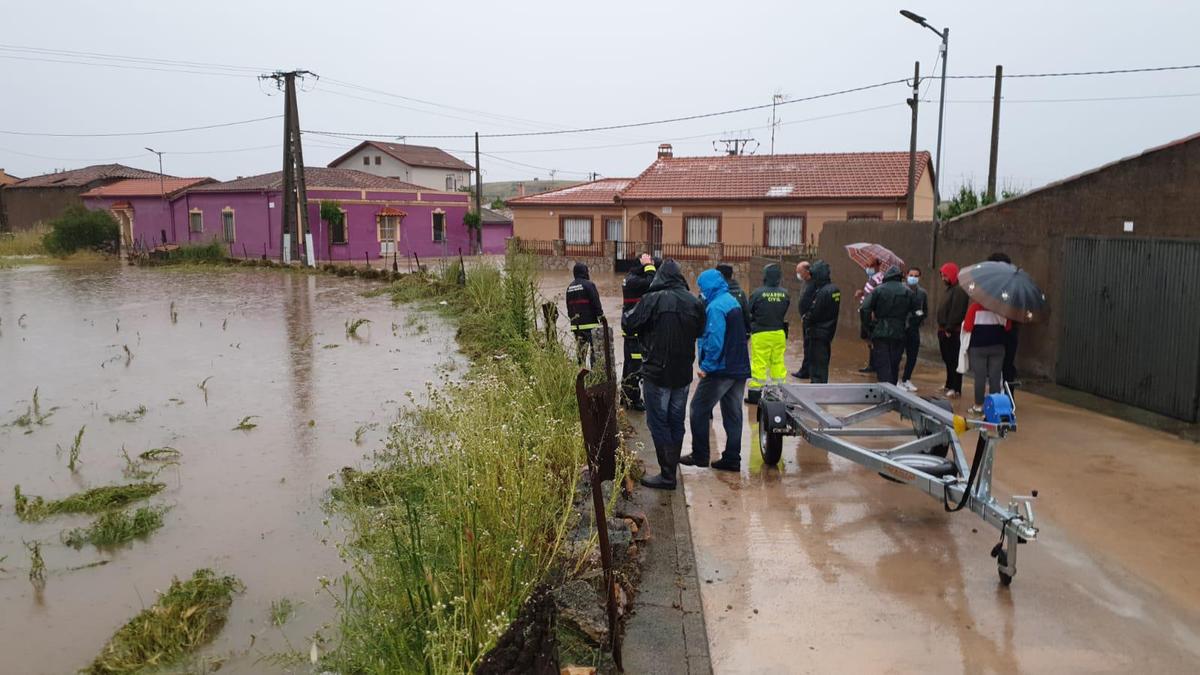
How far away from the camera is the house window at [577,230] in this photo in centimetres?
3803

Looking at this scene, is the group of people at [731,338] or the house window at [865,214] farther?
the house window at [865,214]

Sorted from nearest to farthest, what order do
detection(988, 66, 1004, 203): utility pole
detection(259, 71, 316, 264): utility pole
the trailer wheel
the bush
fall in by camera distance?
1. the trailer wheel
2. detection(988, 66, 1004, 203): utility pole
3. detection(259, 71, 316, 264): utility pole
4. the bush

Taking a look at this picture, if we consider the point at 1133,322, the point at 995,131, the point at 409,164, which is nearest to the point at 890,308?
the point at 1133,322

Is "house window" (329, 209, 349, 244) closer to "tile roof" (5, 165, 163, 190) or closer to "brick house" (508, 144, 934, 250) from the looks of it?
"brick house" (508, 144, 934, 250)

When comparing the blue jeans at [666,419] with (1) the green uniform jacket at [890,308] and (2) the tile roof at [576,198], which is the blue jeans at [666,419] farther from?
(2) the tile roof at [576,198]

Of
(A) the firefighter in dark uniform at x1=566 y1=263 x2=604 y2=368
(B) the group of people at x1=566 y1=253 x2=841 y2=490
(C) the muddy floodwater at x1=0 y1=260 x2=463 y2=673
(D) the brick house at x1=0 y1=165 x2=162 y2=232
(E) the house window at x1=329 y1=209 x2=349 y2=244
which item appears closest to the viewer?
(C) the muddy floodwater at x1=0 y1=260 x2=463 y2=673

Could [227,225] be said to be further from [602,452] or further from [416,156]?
[602,452]

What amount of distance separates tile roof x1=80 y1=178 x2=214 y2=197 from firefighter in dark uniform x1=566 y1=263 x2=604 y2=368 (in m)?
39.1

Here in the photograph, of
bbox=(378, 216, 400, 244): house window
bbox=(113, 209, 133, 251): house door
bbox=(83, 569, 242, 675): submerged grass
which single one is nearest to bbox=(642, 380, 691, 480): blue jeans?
Result: bbox=(83, 569, 242, 675): submerged grass

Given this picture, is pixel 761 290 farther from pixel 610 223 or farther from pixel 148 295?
pixel 610 223

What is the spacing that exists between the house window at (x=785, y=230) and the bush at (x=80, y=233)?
28366mm

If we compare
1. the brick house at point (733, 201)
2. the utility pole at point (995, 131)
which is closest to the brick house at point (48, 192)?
the brick house at point (733, 201)

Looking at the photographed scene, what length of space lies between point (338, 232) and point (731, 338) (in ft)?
116

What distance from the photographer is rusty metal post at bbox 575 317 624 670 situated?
3.99m
